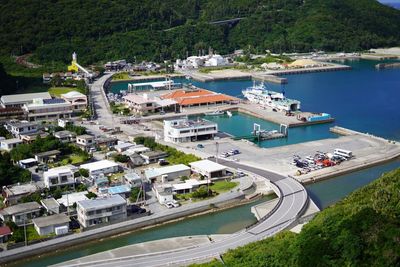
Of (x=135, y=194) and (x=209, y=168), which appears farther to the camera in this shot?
(x=209, y=168)

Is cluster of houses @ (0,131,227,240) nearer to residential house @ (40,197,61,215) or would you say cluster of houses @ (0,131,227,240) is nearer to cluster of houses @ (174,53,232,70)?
residential house @ (40,197,61,215)

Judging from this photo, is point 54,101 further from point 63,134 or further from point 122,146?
point 122,146

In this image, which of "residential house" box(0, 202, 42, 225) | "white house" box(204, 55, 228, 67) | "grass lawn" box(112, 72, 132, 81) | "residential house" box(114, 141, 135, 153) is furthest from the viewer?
"white house" box(204, 55, 228, 67)

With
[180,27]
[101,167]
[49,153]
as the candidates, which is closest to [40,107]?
[49,153]

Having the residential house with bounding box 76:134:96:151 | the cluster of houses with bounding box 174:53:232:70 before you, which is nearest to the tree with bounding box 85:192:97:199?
the residential house with bounding box 76:134:96:151

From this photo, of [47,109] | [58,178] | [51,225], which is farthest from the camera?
[47,109]

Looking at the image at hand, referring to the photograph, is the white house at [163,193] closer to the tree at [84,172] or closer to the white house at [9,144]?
the tree at [84,172]
